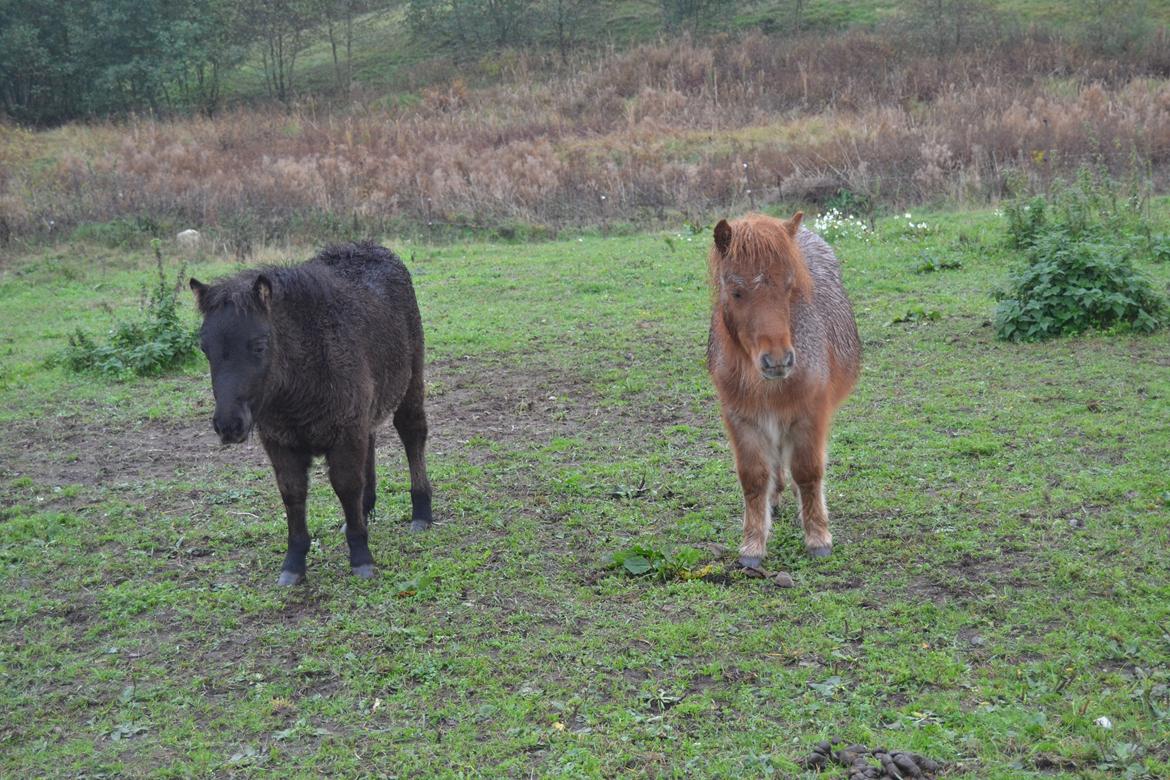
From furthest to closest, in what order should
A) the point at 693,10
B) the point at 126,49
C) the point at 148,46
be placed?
the point at 693,10
the point at 126,49
the point at 148,46

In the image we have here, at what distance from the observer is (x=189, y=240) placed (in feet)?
60.6

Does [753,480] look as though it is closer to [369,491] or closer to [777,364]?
[777,364]

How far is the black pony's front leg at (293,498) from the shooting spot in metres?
5.93

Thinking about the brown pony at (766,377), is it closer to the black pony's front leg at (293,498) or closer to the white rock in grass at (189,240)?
the black pony's front leg at (293,498)

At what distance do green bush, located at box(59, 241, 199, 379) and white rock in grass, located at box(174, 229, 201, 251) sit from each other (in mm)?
6984

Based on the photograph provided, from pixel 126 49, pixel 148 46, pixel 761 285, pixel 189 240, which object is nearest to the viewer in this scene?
pixel 761 285

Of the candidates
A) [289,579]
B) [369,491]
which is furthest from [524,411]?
[289,579]

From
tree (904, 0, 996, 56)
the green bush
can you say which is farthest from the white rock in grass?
tree (904, 0, 996, 56)

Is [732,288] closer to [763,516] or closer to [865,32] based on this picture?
[763,516]

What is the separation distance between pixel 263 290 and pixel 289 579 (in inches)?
66.6

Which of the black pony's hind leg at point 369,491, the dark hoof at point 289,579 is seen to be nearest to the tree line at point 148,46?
the black pony's hind leg at point 369,491

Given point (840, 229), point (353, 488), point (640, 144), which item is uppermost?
point (640, 144)

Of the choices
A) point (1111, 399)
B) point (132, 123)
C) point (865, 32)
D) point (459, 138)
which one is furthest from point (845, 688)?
point (865, 32)

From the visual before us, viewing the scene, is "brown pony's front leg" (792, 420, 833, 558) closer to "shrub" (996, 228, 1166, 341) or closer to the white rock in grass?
"shrub" (996, 228, 1166, 341)
